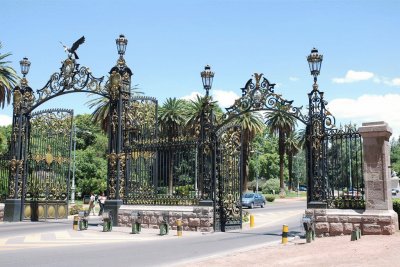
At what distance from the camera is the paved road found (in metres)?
11.5

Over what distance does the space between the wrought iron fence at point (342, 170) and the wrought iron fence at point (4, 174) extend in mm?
17993

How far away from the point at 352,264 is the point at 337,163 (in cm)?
697

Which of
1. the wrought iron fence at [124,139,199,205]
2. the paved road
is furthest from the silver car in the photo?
the paved road

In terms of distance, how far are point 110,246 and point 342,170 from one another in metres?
8.71

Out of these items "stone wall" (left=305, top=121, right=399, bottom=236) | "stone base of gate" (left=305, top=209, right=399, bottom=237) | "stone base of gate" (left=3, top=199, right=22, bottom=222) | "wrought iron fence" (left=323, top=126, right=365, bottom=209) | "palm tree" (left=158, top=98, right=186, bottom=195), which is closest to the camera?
"stone base of gate" (left=305, top=209, right=399, bottom=237)

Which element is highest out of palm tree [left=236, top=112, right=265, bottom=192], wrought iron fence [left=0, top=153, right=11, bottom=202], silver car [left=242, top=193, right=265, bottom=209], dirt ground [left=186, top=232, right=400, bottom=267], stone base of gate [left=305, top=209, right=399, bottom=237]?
palm tree [left=236, top=112, right=265, bottom=192]

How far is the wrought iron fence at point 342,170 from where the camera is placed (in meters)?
16.2

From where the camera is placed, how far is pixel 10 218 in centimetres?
2484

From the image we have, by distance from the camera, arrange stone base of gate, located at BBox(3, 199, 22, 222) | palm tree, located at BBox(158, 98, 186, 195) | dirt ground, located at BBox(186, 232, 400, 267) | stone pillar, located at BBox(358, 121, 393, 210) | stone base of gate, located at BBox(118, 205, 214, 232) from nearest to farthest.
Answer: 1. dirt ground, located at BBox(186, 232, 400, 267)
2. stone pillar, located at BBox(358, 121, 393, 210)
3. stone base of gate, located at BBox(118, 205, 214, 232)
4. stone base of gate, located at BBox(3, 199, 22, 222)
5. palm tree, located at BBox(158, 98, 186, 195)

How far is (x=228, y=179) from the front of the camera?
19953 mm

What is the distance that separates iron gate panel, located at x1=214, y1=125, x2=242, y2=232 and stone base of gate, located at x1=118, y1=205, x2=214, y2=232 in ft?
1.81

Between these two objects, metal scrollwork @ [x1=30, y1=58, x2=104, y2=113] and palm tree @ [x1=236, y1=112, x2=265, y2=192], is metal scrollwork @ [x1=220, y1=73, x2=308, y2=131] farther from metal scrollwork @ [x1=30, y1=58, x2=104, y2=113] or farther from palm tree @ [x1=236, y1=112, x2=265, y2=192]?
palm tree @ [x1=236, y1=112, x2=265, y2=192]

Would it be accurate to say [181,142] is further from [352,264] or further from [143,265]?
[352,264]

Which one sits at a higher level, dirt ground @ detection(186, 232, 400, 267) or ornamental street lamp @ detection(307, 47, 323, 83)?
ornamental street lamp @ detection(307, 47, 323, 83)
